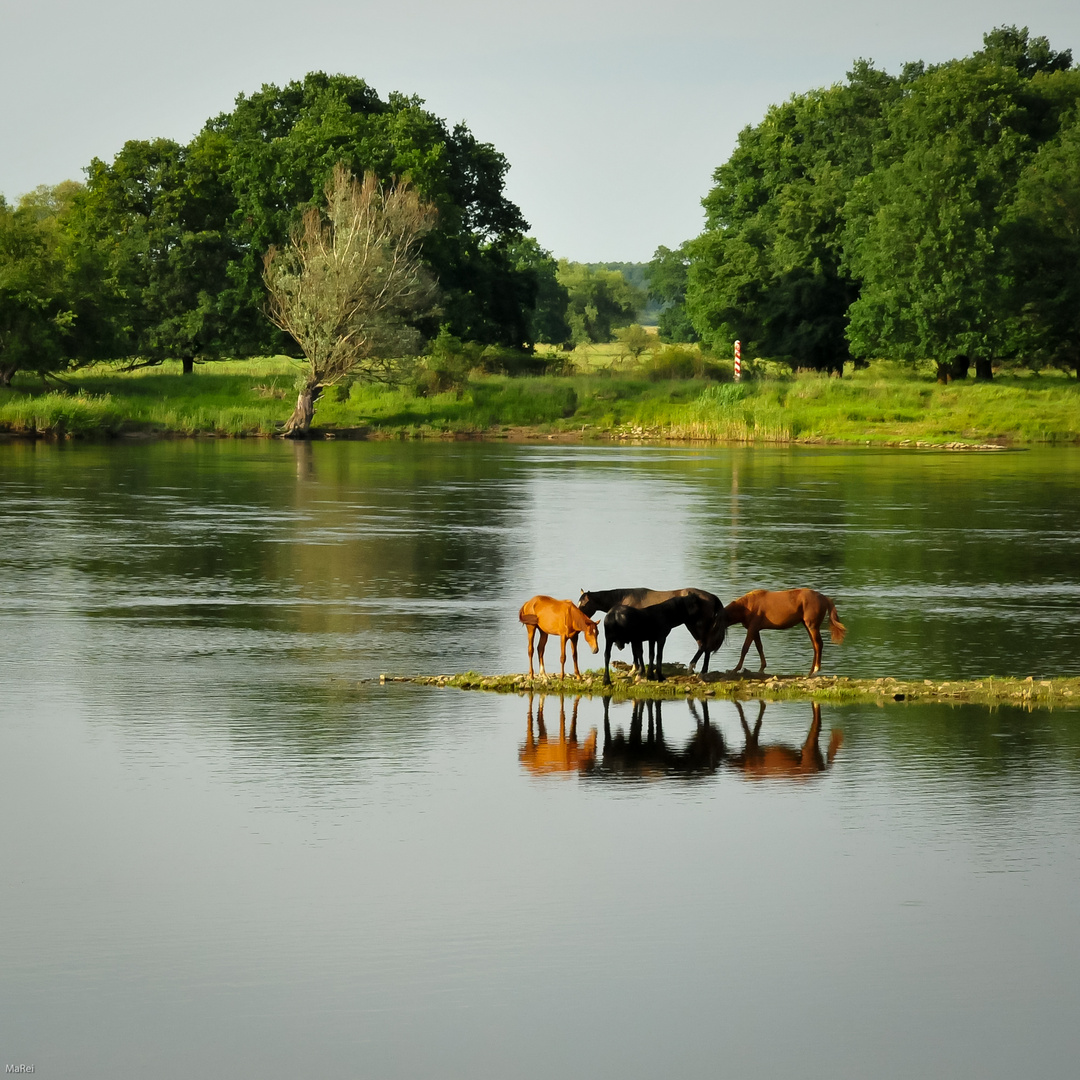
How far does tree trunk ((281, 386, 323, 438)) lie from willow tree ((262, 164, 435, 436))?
44 millimetres

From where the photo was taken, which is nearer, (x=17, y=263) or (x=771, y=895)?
(x=771, y=895)

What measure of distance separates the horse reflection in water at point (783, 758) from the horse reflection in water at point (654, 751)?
0.70ft

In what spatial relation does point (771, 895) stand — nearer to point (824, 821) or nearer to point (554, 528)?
point (824, 821)

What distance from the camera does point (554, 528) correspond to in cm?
3130

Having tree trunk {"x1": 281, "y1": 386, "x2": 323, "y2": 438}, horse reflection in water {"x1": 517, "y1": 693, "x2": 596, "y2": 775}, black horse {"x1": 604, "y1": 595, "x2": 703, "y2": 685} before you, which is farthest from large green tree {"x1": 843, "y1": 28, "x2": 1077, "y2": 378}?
horse reflection in water {"x1": 517, "y1": 693, "x2": 596, "y2": 775}

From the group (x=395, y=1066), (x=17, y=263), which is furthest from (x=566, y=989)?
(x=17, y=263)

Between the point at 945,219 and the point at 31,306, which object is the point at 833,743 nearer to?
the point at 945,219

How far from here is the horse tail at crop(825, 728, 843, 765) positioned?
489 inches

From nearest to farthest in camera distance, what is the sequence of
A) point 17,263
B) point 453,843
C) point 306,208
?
point 453,843
point 17,263
point 306,208

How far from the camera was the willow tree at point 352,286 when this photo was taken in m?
70.9

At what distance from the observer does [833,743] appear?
1287 centimetres

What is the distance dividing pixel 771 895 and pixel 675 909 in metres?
0.62

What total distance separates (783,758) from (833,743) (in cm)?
69

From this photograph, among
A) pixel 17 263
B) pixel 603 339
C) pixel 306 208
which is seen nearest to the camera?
pixel 17 263
